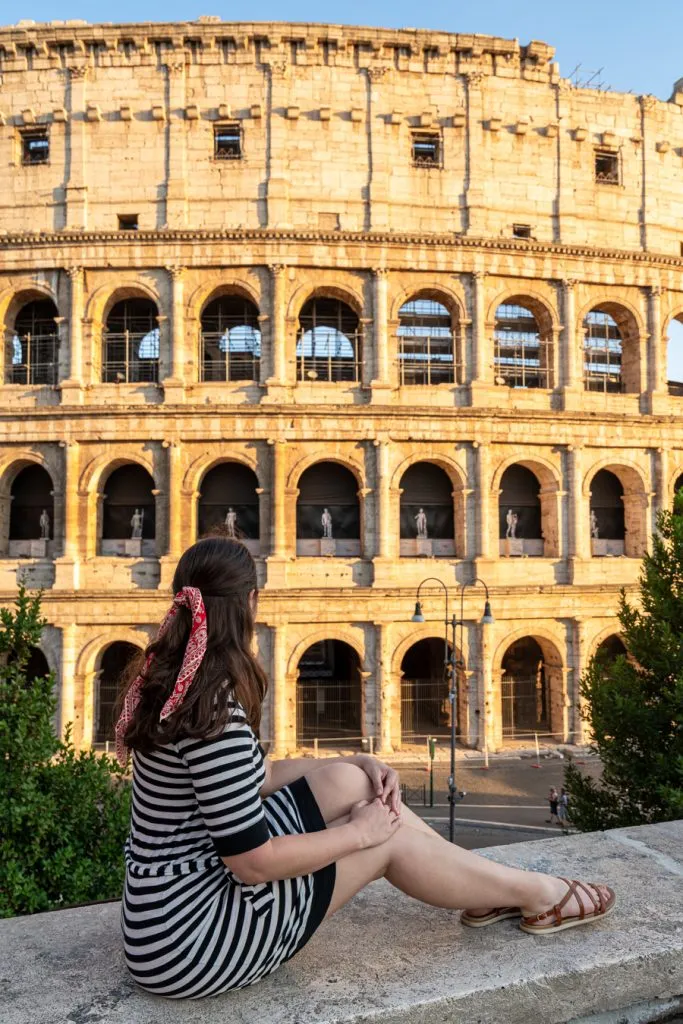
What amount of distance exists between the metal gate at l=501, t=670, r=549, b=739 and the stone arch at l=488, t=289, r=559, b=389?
8.67 m

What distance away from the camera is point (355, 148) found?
20.8 meters

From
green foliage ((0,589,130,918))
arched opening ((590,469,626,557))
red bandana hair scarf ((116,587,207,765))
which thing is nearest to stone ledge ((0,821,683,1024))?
red bandana hair scarf ((116,587,207,765))

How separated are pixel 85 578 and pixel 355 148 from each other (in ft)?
45.7

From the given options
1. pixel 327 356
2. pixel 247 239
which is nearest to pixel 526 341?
pixel 327 356

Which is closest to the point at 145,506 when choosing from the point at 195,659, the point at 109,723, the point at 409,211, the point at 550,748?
the point at 109,723

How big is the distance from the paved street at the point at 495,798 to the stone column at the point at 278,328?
10748 mm

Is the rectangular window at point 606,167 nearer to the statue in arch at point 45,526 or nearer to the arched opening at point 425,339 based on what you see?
the arched opening at point 425,339

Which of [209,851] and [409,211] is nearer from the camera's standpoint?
[209,851]

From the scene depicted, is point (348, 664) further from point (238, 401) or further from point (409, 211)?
point (409, 211)

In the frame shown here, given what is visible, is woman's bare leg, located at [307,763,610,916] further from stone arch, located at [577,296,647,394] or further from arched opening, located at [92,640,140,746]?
stone arch, located at [577,296,647,394]

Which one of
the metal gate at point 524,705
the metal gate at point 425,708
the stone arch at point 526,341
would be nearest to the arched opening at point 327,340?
the stone arch at point 526,341

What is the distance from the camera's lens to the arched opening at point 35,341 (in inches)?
843

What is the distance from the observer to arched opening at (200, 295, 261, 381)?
838 inches

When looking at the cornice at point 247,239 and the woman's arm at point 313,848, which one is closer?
the woman's arm at point 313,848
